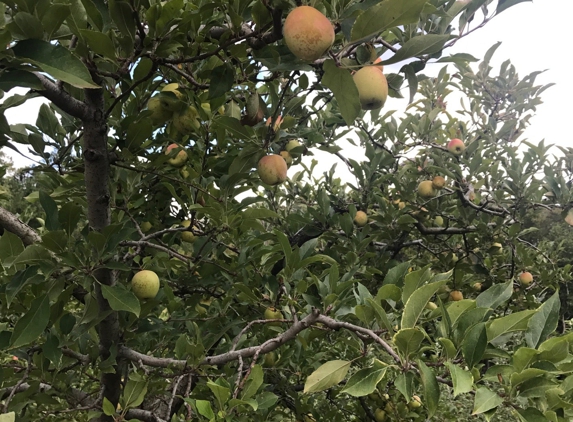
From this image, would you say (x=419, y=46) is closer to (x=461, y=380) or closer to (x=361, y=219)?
(x=461, y=380)

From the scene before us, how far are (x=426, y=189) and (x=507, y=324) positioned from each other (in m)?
2.51

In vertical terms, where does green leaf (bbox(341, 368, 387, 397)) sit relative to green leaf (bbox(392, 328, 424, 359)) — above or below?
below

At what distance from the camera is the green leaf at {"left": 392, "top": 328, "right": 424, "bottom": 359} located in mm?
859

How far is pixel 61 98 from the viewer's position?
3.87 ft

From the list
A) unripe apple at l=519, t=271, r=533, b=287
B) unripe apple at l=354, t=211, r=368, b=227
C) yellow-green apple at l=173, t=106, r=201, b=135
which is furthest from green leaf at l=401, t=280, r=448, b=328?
unripe apple at l=519, t=271, r=533, b=287

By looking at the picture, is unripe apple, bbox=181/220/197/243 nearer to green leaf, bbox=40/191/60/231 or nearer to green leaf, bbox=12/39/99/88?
green leaf, bbox=40/191/60/231

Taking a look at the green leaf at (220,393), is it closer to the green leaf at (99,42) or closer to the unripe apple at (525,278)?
the green leaf at (99,42)

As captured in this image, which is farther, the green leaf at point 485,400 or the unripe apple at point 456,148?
the unripe apple at point 456,148

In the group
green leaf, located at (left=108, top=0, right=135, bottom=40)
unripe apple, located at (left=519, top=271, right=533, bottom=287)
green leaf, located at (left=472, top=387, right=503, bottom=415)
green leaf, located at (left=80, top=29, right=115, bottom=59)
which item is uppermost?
green leaf, located at (left=108, top=0, right=135, bottom=40)

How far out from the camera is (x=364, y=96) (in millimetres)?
1149

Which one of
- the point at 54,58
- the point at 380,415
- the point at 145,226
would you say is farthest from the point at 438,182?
the point at 54,58

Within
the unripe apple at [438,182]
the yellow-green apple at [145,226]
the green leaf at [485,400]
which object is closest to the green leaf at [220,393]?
the green leaf at [485,400]

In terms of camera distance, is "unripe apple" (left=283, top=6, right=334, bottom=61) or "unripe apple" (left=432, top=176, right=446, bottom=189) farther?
"unripe apple" (left=432, top=176, right=446, bottom=189)

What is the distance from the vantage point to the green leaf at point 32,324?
122 centimetres
